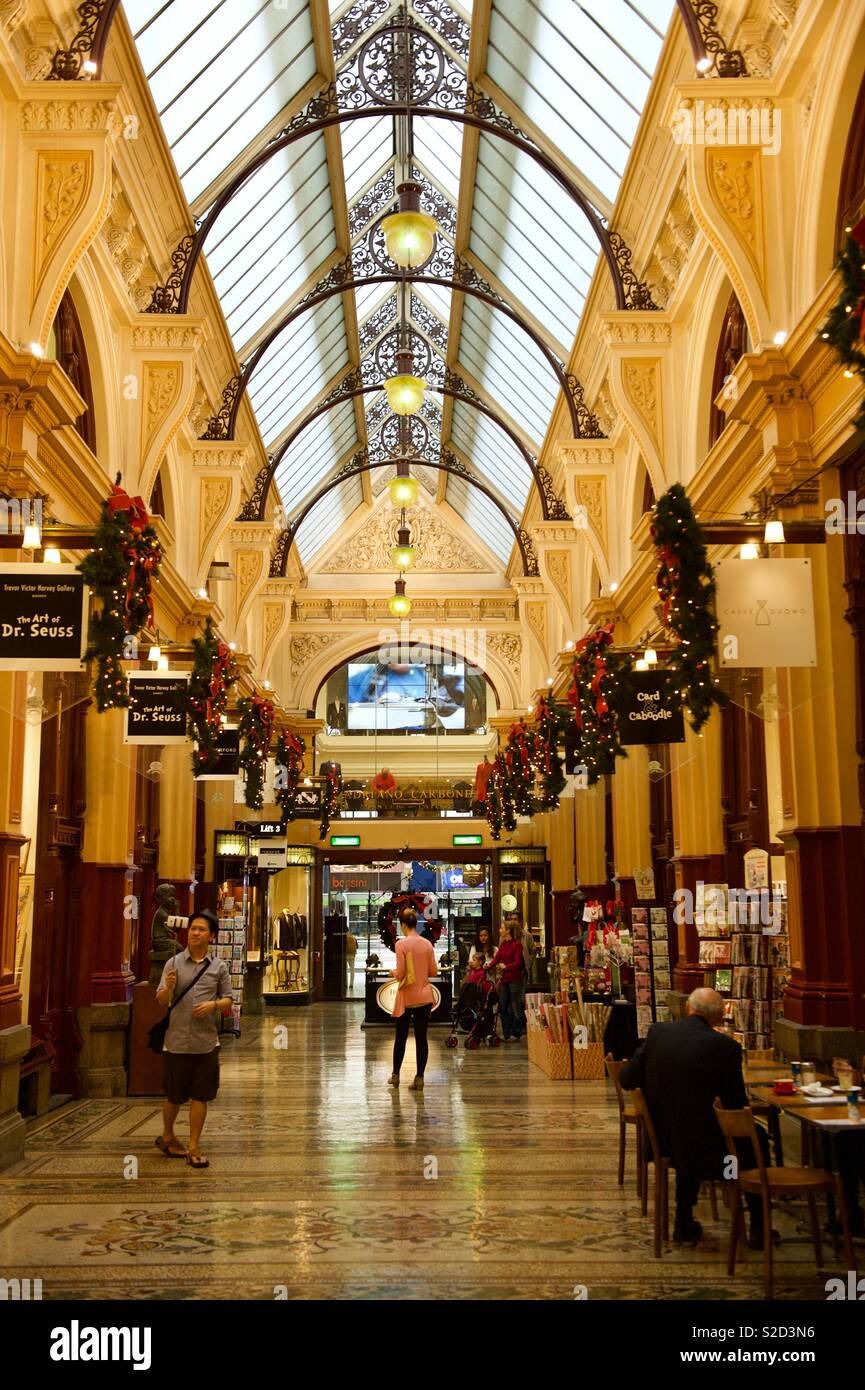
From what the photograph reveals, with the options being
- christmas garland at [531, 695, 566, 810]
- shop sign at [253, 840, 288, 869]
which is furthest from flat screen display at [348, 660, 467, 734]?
christmas garland at [531, 695, 566, 810]

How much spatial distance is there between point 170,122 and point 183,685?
239 inches

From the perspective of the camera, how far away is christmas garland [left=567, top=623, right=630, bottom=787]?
407 inches

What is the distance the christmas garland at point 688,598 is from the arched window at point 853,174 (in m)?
2.15

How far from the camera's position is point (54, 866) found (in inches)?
443

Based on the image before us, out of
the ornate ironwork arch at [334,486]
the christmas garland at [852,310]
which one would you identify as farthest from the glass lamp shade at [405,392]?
the christmas garland at [852,310]

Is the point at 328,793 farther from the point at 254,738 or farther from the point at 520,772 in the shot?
the point at 254,738

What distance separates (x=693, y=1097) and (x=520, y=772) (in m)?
10.7

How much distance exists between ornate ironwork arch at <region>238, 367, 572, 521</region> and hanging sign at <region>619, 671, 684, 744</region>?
27.8ft

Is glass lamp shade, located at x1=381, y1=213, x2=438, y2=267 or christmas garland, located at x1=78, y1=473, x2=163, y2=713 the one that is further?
glass lamp shade, located at x1=381, y1=213, x2=438, y2=267

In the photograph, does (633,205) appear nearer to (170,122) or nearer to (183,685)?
(170,122)

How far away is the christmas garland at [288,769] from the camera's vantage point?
1830cm

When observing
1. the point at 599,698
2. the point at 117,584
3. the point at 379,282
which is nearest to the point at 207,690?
the point at 117,584

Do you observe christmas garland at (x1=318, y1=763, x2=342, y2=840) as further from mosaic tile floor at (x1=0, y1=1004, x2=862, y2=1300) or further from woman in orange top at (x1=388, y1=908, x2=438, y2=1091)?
mosaic tile floor at (x1=0, y1=1004, x2=862, y2=1300)

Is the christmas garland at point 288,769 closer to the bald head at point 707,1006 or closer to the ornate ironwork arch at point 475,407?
the ornate ironwork arch at point 475,407
